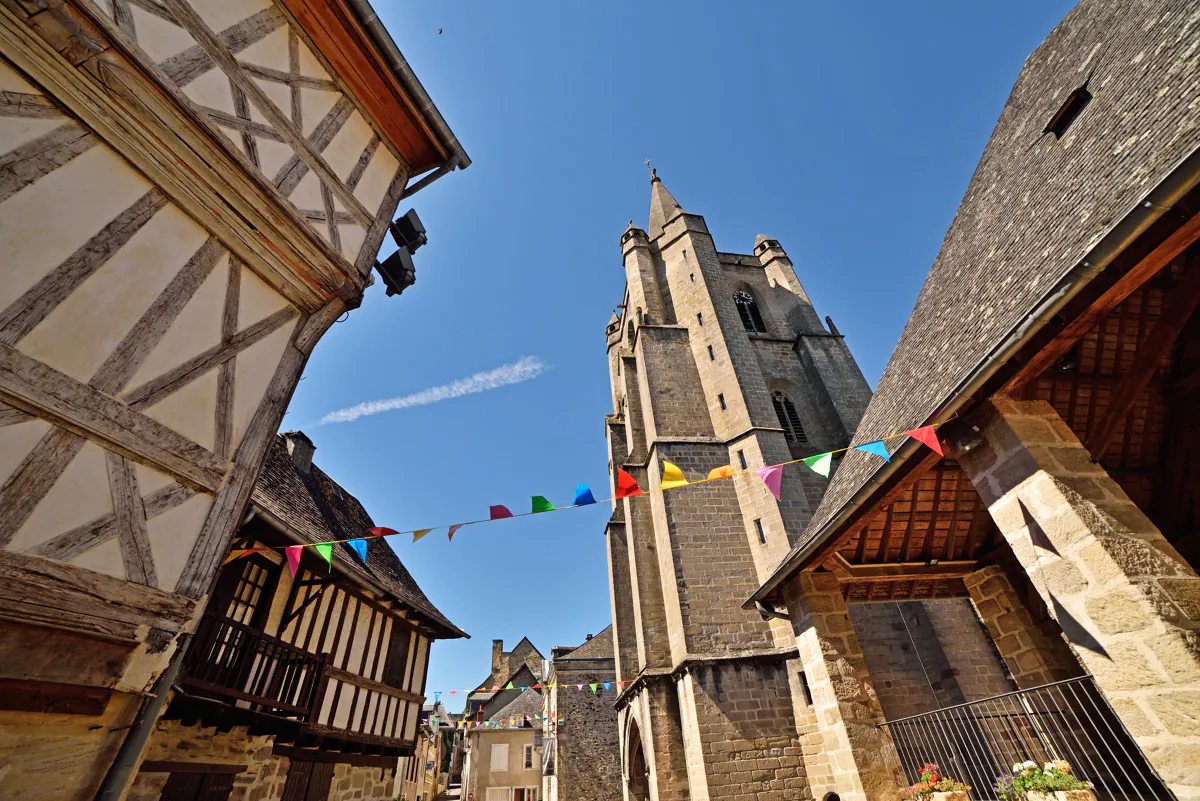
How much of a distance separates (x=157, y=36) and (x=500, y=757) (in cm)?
3221

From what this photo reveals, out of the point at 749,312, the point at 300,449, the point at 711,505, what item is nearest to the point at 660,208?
the point at 749,312

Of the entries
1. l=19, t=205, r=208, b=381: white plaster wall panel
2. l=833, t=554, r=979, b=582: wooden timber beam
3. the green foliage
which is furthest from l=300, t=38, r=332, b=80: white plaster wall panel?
the green foliage

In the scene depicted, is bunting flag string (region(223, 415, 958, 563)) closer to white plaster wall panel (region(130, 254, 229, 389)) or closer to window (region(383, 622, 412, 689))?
white plaster wall panel (region(130, 254, 229, 389))

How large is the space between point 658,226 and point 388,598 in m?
17.4

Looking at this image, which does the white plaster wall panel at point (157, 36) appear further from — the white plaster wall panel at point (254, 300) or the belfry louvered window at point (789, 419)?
the belfry louvered window at point (789, 419)

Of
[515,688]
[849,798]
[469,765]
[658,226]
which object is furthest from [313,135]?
[515,688]

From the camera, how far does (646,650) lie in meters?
11.4

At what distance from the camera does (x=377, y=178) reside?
5410mm

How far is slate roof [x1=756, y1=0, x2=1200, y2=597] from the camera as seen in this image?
3166mm

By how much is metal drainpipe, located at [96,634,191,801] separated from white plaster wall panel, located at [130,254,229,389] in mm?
1789

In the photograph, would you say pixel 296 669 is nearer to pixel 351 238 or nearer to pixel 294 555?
pixel 294 555

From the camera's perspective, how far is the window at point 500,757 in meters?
27.1

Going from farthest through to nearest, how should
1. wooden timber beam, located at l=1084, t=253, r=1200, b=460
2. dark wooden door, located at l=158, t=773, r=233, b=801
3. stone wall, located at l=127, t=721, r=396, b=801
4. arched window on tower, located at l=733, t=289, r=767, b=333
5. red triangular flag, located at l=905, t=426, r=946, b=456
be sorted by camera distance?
arched window on tower, located at l=733, t=289, r=767, b=333, dark wooden door, located at l=158, t=773, r=233, b=801, stone wall, located at l=127, t=721, r=396, b=801, red triangular flag, located at l=905, t=426, r=946, b=456, wooden timber beam, located at l=1084, t=253, r=1200, b=460

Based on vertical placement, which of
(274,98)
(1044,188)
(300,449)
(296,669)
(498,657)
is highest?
(498,657)
